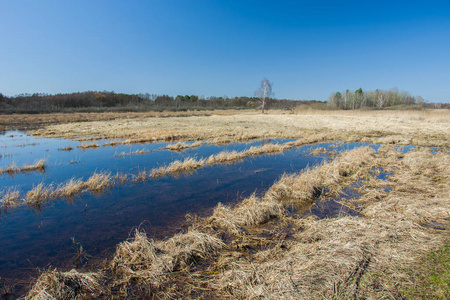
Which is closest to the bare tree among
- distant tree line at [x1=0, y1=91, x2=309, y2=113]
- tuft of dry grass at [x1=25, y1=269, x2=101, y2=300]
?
distant tree line at [x1=0, y1=91, x2=309, y2=113]

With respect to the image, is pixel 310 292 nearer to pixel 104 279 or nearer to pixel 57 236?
pixel 104 279

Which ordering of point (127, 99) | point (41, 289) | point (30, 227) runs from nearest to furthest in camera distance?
point (41, 289), point (30, 227), point (127, 99)

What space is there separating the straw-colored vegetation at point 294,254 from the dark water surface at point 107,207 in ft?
3.58

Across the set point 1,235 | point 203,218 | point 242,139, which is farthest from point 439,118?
point 1,235

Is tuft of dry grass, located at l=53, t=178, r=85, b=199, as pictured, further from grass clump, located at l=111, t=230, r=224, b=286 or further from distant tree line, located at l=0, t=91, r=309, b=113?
distant tree line, located at l=0, t=91, r=309, b=113

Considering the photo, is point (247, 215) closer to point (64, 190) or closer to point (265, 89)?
point (64, 190)

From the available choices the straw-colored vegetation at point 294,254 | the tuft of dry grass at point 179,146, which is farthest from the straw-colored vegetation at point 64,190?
the tuft of dry grass at point 179,146

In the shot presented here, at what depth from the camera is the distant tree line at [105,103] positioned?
7138 cm

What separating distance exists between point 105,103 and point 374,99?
124 m

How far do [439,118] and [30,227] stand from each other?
150 feet

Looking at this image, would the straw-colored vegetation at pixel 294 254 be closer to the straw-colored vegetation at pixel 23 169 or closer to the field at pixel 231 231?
the field at pixel 231 231

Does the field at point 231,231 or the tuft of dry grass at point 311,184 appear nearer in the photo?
the field at point 231,231

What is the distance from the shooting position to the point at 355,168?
38.3 ft

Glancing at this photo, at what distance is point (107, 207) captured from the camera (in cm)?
803
